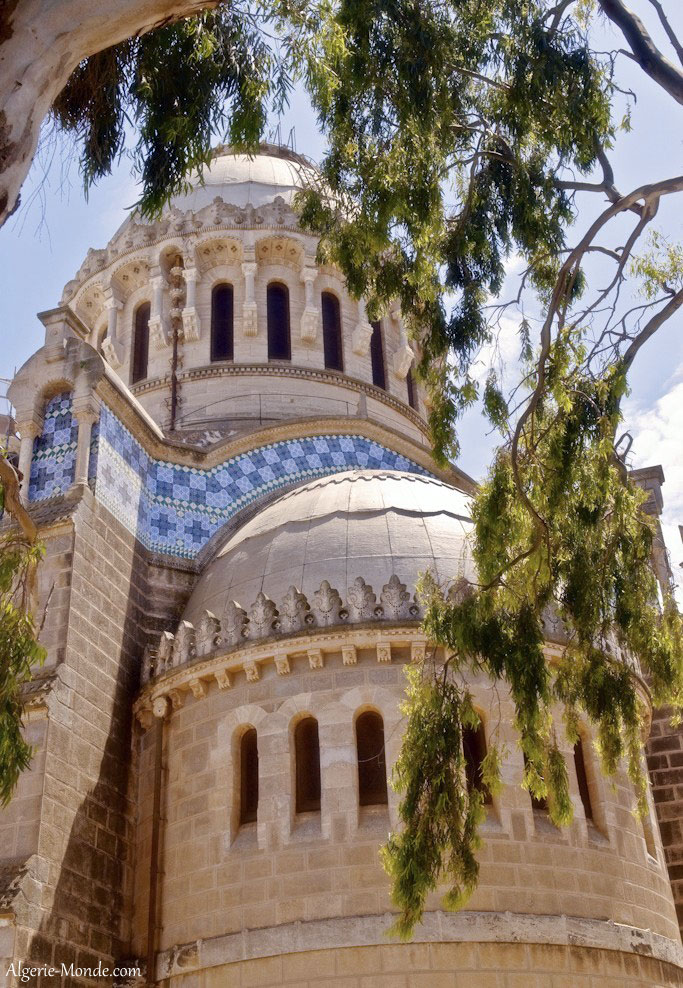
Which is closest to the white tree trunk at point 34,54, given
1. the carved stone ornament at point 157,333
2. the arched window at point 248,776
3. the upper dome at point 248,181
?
the arched window at point 248,776

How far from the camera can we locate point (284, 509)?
1472 centimetres

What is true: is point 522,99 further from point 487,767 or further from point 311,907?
point 311,907

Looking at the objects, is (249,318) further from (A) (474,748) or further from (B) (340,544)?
(A) (474,748)

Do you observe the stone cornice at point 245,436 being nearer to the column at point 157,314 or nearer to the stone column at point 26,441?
the stone column at point 26,441

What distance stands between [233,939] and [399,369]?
521 inches

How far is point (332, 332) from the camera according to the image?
71.2ft

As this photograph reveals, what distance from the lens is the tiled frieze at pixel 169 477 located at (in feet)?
45.1

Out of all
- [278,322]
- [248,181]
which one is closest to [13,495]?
[278,322]

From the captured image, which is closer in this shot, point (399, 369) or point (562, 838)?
point (562, 838)

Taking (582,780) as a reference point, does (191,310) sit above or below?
above

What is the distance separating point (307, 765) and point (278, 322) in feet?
36.2

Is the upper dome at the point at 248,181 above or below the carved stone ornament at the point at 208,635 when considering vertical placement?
above

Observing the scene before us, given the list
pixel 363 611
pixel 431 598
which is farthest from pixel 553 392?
pixel 363 611

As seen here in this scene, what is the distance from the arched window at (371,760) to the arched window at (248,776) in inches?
46.2
